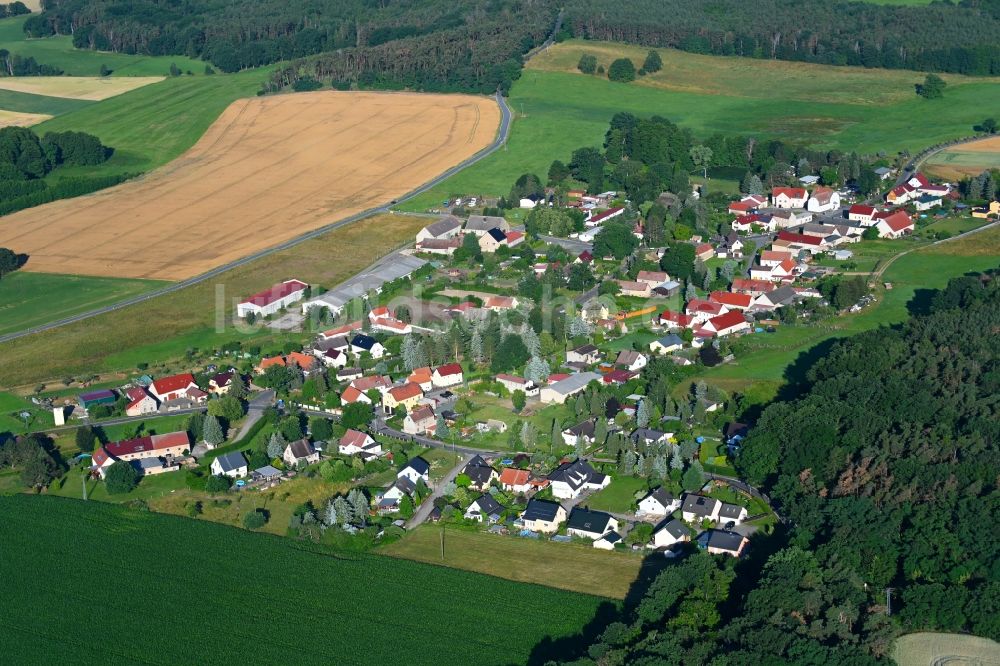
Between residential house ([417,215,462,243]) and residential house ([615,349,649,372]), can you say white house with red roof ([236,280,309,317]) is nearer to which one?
residential house ([417,215,462,243])

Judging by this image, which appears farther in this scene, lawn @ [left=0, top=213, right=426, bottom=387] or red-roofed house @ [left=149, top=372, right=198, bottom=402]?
lawn @ [left=0, top=213, right=426, bottom=387]

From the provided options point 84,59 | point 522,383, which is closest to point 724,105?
point 522,383

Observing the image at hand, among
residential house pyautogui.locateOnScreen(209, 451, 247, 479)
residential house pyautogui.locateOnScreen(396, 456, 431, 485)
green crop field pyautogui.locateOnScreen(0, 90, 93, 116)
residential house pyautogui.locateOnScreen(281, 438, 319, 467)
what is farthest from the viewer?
green crop field pyautogui.locateOnScreen(0, 90, 93, 116)

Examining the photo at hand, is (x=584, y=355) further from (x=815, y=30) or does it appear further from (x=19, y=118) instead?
(x=815, y=30)

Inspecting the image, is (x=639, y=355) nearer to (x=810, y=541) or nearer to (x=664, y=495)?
(x=664, y=495)

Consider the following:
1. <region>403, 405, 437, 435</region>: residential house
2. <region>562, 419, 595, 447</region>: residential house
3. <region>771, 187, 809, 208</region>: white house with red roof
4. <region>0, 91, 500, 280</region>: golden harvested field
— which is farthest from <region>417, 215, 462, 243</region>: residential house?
<region>562, 419, 595, 447</region>: residential house
